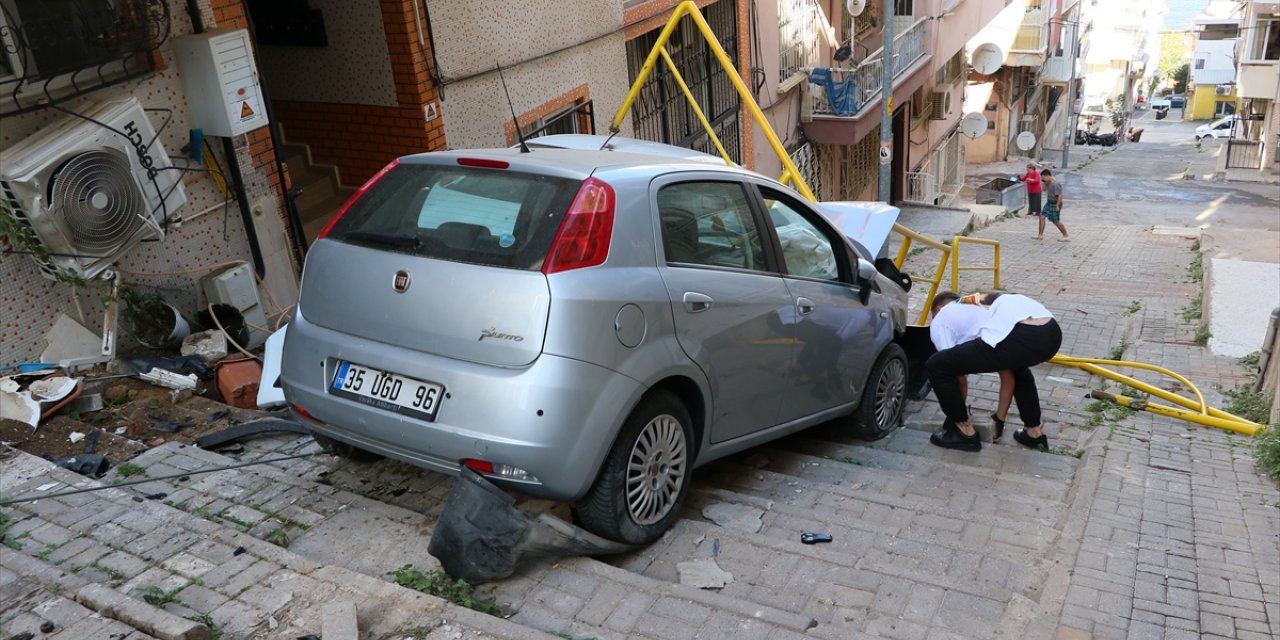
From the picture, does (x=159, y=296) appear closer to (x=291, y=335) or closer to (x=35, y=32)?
(x=35, y=32)

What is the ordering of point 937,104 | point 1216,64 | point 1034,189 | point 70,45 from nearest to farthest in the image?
point 70,45 < point 1034,189 < point 937,104 < point 1216,64

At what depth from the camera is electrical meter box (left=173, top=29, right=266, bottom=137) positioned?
20.3ft

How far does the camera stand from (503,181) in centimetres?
406

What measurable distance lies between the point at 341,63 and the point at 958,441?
5.78 meters

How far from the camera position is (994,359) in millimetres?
6191

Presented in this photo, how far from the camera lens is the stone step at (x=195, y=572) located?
332 cm

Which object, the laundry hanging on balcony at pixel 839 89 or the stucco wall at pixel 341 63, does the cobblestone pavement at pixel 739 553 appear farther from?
the laundry hanging on balcony at pixel 839 89

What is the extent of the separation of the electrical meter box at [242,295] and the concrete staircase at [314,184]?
188 centimetres

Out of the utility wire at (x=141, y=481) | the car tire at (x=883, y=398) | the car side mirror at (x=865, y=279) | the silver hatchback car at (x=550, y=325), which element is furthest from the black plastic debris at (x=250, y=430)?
the car tire at (x=883, y=398)

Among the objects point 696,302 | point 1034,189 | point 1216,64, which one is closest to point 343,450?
point 696,302

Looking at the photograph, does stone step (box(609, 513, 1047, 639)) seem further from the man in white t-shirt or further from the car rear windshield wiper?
the man in white t-shirt

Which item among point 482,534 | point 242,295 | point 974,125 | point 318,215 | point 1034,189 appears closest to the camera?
point 482,534

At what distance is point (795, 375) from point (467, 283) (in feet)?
7.08

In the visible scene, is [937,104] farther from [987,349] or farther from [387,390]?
[387,390]
